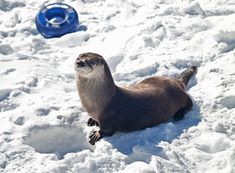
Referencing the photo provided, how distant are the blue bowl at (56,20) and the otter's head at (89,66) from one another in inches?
74.4

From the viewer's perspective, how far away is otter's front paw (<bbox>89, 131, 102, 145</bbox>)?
4.59 m

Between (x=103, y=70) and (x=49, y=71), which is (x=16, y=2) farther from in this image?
(x=103, y=70)

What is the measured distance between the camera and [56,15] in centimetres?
671

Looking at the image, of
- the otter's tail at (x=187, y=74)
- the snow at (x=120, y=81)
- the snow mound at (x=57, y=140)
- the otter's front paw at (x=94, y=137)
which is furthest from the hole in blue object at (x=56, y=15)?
the otter's front paw at (x=94, y=137)

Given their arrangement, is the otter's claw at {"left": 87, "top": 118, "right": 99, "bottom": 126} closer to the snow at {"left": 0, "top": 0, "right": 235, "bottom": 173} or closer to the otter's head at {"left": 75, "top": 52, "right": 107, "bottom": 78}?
the snow at {"left": 0, "top": 0, "right": 235, "bottom": 173}

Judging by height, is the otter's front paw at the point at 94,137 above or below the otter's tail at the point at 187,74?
below

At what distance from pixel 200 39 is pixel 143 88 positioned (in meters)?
1.42

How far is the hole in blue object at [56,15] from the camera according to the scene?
6625 millimetres

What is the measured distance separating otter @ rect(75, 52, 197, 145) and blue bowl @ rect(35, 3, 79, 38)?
5.97 feet

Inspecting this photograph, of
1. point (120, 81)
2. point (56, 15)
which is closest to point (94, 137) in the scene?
point (120, 81)

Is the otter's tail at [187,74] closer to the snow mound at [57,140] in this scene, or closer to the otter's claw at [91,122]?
the otter's claw at [91,122]

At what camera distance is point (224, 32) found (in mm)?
6000

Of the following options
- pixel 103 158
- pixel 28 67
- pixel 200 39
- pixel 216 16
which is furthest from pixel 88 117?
pixel 216 16

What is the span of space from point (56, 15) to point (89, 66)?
2280 millimetres
